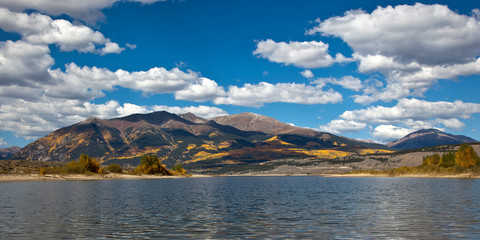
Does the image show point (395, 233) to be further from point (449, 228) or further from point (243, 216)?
point (243, 216)

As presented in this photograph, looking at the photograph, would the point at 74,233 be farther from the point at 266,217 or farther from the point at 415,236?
the point at 415,236

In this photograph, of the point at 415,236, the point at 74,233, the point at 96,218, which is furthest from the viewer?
the point at 96,218

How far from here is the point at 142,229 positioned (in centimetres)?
4275

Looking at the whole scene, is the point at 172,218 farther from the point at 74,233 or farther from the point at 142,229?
the point at 74,233

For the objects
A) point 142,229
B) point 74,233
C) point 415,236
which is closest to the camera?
point 415,236

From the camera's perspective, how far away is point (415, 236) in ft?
122

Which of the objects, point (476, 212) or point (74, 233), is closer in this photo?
point (74, 233)

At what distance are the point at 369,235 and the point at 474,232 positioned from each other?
1085 cm

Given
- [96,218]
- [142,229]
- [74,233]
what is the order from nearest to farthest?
1. [74,233]
2. [142,229]
3. [96,218]

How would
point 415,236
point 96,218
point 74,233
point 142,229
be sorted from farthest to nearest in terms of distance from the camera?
point 96,218 → point 142,229 → point 74,233 → point 415,236

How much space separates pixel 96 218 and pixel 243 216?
65.6 feet

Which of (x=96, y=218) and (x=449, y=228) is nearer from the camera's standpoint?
(x=449, y=228)

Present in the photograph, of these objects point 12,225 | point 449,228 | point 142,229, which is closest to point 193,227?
point 142,229

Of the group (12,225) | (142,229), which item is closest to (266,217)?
(142,229)
